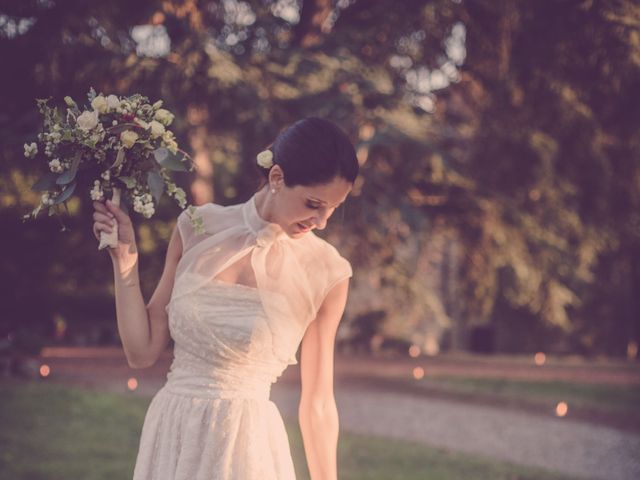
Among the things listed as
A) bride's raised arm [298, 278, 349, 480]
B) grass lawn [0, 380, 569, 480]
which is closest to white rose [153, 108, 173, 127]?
bride's raised arm [298, 278, 349, 480]

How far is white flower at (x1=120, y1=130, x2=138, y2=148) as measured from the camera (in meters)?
2.28

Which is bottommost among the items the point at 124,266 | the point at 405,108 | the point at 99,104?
the point at 124,266

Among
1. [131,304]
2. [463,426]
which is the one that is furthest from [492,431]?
[131,304]

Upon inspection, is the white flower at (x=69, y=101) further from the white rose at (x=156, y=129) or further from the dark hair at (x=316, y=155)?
the dark hair at (x=316, y=155)

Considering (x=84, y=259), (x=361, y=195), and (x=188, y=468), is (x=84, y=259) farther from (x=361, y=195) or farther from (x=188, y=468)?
(x=188, y=468)

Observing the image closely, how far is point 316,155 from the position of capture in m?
2.35

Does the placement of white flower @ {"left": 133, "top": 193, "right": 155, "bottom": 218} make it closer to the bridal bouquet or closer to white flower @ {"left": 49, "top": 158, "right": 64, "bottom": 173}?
the bridal bouquet

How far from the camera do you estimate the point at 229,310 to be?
2.36 m

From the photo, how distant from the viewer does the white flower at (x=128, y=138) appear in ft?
7.48

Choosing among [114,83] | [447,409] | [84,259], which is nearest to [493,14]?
[114,83]

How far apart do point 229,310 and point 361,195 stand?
555 centimetres

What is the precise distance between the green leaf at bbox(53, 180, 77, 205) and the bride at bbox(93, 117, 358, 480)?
0.11 meters

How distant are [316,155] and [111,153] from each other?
58 cm

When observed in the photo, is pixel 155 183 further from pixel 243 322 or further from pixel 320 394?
pixel 320 394
